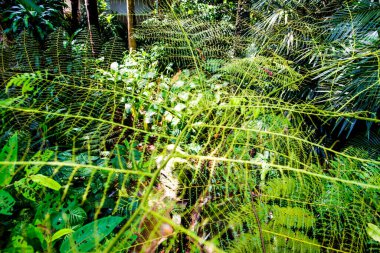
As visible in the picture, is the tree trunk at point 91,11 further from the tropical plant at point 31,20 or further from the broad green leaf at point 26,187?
the broad green leaf at point 26,187

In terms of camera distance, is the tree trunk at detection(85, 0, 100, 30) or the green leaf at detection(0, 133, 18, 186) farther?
the tree trunk at detection(85, 0, 100, 30)

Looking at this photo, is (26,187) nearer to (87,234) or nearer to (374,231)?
(87,234)

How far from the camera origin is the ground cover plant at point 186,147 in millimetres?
448

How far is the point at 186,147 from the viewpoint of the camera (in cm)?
61

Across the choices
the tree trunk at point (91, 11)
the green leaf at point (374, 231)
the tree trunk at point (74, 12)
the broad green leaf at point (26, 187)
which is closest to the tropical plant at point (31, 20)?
the tree trunk at point (74, 12)

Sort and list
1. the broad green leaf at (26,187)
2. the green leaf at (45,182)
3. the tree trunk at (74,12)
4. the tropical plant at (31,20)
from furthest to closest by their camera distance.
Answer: the tree trunk at (74,12), the tropical plant at (31,20), the green leaf at (45,182), the broad green leaf at (26,187)

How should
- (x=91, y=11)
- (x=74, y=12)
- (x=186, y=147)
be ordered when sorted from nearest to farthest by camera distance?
(x=186, y=147), (x=91, y=11), (x=74, y=12)

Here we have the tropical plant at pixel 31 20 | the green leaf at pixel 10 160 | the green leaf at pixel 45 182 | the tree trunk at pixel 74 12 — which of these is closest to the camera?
the green leaf at pixel 10 160

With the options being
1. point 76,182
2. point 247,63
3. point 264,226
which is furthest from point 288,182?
point 76,182

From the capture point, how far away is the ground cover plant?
0.45 meters

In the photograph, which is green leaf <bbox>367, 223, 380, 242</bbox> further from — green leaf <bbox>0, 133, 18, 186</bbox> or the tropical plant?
the tropical plant

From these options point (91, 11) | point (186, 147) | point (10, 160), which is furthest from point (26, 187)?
point (91, 11)

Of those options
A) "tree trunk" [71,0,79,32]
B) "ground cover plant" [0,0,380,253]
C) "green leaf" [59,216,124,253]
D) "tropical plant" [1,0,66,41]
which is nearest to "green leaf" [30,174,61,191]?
"ground cover plant" [0,0,380,253]

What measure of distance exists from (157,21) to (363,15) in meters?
1.17
